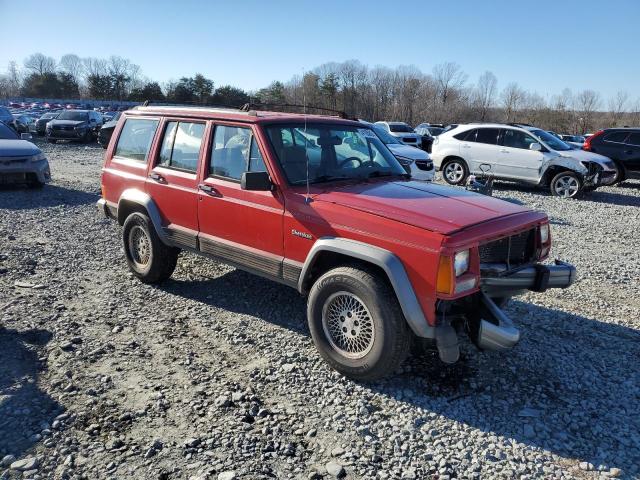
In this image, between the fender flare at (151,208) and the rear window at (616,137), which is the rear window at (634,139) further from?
the fender flare at (151,208)

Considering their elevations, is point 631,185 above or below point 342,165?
below

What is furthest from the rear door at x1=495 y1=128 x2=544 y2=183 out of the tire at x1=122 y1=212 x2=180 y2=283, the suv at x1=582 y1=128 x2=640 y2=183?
the tire at x1=122 y1=212 x2=180 y2=283

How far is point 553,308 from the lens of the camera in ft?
17.5

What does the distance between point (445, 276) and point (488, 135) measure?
455 inches

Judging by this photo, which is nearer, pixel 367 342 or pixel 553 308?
pixel 367 342

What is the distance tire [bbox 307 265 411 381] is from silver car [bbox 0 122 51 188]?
9425 mm

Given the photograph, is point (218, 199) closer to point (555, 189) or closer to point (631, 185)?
point (555, 189)

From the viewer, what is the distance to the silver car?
34.1 ft

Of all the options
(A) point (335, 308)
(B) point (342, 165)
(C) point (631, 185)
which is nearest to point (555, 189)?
(C) point (631, 185)

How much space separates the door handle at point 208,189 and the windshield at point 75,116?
22308 millimetres

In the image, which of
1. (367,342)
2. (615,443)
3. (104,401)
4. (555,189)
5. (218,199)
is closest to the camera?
(615,443)

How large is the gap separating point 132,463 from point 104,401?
75cm

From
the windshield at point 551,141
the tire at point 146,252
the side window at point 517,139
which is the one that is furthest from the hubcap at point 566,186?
the tire at point 146,252

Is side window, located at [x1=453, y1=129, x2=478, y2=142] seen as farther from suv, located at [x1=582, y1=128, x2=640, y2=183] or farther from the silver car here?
the silver car
